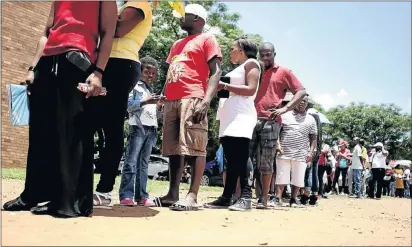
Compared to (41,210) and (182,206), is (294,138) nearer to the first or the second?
(182,206)

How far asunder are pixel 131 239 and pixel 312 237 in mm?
1116

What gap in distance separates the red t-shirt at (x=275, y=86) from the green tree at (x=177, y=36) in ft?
57.9

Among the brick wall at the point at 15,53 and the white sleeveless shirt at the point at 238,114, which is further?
the brick wall at the point at 15,53

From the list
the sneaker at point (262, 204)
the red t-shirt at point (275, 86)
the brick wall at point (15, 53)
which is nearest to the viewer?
the sneaker at point (262, 204)

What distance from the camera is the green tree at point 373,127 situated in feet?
186

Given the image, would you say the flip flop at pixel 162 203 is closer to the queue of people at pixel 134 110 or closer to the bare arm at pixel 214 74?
the queue of people at pixel 134 110

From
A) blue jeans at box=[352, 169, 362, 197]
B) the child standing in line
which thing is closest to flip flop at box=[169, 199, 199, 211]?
the child standing in line

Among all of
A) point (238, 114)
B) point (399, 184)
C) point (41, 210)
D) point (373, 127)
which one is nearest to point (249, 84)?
point (238, 114)

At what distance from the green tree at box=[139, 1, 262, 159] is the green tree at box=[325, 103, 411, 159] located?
110 feet

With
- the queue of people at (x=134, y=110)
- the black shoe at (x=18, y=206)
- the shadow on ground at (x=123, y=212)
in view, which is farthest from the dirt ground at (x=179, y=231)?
the queue of people at (x=134, y=110)

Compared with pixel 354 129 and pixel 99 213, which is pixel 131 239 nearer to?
pixel 99 213

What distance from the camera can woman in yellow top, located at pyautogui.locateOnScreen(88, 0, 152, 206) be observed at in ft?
13.0

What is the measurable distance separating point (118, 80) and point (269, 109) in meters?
2.17

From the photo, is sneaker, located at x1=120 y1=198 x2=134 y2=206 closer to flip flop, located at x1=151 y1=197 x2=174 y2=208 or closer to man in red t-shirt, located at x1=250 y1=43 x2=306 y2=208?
flip flop, located at x1=151 y1=197 x2=174 y2=208
